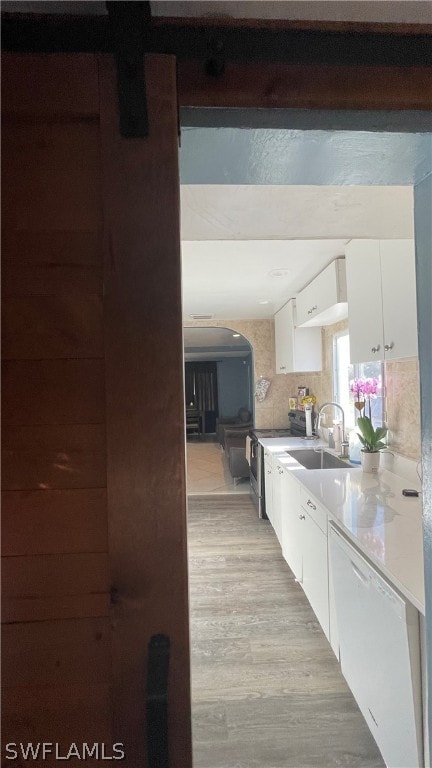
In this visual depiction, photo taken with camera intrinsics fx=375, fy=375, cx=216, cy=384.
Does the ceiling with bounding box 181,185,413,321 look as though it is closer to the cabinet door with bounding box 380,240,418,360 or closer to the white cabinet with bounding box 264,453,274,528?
the cabinet door with bounding box 380,240,418,360

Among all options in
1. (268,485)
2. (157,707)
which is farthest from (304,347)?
(157,707)

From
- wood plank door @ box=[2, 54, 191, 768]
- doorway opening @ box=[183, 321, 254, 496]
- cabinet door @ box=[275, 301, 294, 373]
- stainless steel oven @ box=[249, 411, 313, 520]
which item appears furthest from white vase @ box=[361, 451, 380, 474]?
doorway opening @ box=[183, 321, 254, 496]

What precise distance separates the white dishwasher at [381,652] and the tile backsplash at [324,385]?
95 centimetres

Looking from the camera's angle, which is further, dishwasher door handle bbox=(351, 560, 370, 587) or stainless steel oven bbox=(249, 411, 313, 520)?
stainless steel oven bbox=(249, 411, 313, 520)

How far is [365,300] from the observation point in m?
2.08

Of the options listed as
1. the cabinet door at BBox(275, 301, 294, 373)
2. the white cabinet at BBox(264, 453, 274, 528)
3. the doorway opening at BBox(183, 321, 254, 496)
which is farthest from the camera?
the doorway opening at BBox(183, 321, 254, 496)

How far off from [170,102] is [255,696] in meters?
2.33

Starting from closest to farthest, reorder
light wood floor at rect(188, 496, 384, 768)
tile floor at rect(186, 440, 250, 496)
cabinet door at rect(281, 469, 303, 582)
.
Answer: light wood floor at rect(188, 496, 384, 768) → cabinet door at rect(281, 469, 303, 582) → tile floor at rect(186, 440, 250, 496)

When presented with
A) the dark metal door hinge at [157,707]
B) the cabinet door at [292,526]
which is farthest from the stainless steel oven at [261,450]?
the dark metal door hinge at [157,707]

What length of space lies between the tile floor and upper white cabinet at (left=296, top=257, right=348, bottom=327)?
106 inches

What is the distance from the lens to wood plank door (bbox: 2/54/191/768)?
0.55 meters

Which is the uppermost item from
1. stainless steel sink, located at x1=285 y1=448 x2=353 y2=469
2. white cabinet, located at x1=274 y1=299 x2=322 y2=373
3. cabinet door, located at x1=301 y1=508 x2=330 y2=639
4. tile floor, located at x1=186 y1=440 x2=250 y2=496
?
white cabinet, located at x1=274 y1=299 x2=322 y2=373

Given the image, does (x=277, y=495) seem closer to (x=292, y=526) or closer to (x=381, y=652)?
(x=292, y=526)

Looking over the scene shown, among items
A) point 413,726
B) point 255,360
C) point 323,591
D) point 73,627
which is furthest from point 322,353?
point 73,627
